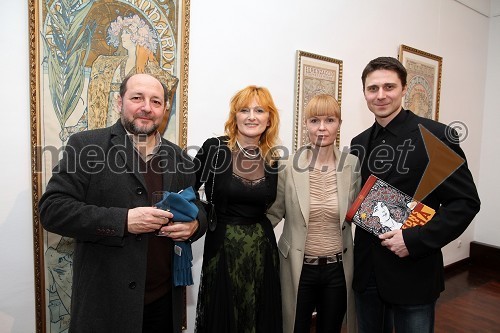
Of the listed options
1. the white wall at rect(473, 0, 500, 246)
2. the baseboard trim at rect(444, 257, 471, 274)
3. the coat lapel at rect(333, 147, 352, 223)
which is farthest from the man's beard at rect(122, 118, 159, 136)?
the white wall at rect(473, 0, 500, 246)

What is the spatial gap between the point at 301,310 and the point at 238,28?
1919mm

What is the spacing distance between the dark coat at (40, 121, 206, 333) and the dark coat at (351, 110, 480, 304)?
1.16m

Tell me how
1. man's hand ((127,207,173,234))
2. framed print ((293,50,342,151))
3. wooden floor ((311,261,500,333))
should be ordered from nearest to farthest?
man's hand ((127,207,173,234)) < framed print ((293,50,342,151)) < wooden floor ((311,261,500,333))

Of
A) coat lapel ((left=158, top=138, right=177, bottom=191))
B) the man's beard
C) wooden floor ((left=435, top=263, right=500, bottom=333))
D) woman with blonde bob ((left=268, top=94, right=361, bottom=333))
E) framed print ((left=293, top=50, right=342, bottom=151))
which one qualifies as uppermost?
framed print ((left=293, top=50, right=342, bottom=151))

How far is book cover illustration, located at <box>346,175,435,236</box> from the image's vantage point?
5.48 ft

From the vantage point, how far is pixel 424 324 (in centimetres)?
178

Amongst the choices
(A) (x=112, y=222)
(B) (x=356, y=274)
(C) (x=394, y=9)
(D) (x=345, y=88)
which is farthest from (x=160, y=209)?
(C) (x=394, y=9)

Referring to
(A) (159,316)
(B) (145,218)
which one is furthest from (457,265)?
(B) (145,218)

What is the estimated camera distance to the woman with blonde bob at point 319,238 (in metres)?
1.92

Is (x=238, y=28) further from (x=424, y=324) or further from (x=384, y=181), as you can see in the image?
(x=424, y=324)

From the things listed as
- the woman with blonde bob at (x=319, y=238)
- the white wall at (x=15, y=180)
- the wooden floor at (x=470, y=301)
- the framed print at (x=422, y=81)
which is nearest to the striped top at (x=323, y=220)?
the woman with blonde bob at (x=319, y=238)

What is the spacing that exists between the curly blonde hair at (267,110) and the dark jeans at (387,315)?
2.98 ft

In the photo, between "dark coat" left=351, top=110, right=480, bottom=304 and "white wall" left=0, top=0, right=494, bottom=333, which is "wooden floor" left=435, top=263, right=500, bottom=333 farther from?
"dark coat" left=351, top=110, right=480, bottom=304

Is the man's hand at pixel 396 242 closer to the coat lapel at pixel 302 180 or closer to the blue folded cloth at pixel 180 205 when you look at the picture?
the coat lapel at pixel 302 180
